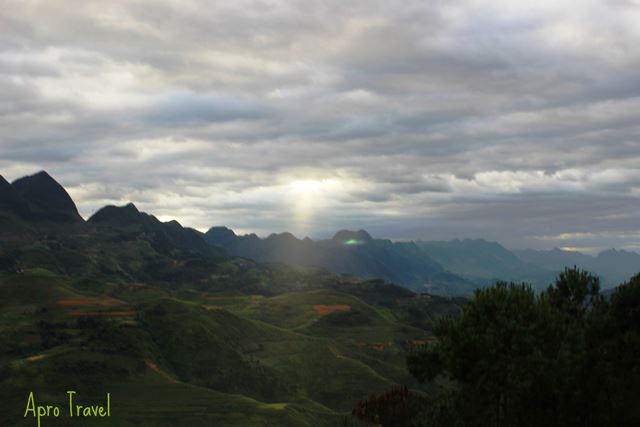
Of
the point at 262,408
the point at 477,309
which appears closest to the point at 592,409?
the point at 477,309

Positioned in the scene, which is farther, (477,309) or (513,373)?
(477,309)

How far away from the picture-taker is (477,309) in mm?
71188

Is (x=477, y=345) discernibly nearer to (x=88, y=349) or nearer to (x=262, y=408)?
(x=262, y=408)

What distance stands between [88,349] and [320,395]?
72.9 metres

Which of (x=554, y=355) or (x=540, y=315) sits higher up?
(x=540, y=315)

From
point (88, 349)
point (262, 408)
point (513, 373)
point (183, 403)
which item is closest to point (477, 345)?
point (513, 373)

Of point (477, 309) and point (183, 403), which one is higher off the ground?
point (477, 309)

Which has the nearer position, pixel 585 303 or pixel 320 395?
pixel 585 303

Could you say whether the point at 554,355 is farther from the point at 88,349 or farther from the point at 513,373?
the point at 88,349

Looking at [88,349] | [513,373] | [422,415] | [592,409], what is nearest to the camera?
[513,373]

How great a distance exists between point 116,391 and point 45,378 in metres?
19.0

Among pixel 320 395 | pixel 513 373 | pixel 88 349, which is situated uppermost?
pixel 513 373

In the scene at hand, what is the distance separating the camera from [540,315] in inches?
2721

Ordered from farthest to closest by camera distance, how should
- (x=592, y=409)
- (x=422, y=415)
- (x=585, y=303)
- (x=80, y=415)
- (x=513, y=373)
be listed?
(x=80, y=415) → (x=585, y=303) → (x=422, y=415) → (x=592, y=409) → (x=513, y=373)
